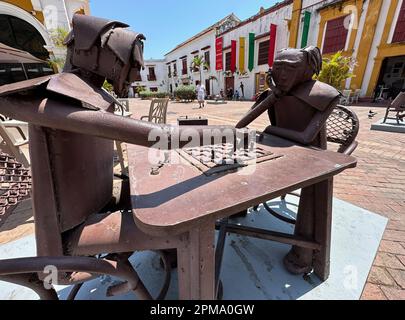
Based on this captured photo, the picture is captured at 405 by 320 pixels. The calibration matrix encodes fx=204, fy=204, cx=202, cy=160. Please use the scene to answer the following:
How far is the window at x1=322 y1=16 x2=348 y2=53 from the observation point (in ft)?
39.9

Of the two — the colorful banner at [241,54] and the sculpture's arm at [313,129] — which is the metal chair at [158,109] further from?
the colorful banner at [241,54]

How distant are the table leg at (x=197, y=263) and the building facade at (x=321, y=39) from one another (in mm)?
15276

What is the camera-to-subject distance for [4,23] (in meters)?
11.1

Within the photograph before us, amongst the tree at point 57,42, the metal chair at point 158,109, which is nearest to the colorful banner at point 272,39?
the tree at point 57,42

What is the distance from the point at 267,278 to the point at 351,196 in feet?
Result: 5.57

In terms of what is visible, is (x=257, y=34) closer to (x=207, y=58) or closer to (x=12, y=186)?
(x=207, y=58)

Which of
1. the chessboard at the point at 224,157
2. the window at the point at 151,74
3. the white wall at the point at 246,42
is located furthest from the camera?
the window at the point at 151,74

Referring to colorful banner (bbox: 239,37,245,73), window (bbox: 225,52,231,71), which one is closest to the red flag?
colorful banner (bbox: 239,37,245,73)

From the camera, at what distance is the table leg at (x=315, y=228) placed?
1279mm

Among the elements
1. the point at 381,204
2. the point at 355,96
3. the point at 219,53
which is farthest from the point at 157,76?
the point at 381,204

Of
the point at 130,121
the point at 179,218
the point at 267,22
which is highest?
the point at 267,22

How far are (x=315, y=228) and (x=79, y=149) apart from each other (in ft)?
4.82
